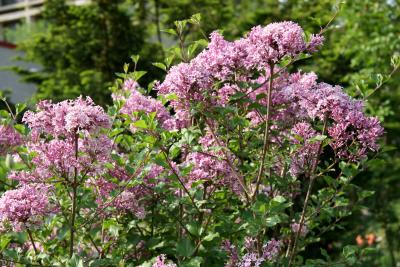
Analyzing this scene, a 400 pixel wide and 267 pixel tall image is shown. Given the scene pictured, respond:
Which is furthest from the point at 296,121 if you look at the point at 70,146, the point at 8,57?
the point at 8,57

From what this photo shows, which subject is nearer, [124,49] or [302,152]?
[302,152]

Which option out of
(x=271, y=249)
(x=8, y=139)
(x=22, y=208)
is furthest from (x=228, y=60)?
(x=8, y=139)

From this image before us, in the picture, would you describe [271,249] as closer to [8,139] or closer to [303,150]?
[303,150]

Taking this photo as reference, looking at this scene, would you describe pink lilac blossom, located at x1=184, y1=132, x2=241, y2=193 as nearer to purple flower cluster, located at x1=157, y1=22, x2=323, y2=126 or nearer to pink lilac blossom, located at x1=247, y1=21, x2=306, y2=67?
purple flower cluster, located at x1=157, y1=22, x2=323, y2=126

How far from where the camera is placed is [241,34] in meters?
11.7

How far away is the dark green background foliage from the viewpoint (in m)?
9.77

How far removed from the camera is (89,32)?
13.0 meters

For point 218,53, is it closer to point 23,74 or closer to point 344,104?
point 344,104

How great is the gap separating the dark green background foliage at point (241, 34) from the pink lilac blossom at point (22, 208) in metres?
6.70

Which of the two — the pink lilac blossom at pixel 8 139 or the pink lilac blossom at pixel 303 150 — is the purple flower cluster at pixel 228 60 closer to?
the pink lilac blossom at pixel 303 150

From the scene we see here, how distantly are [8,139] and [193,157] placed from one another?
43.2 inches

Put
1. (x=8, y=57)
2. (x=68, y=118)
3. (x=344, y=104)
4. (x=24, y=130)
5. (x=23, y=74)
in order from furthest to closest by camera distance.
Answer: (x=8, y=57), (x=23, y=74), (x=24, y=130), (x=344, y=104), (x=68, y=118)

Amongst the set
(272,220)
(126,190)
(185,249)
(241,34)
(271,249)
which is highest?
(241,34)

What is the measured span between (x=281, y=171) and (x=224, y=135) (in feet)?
1.69
